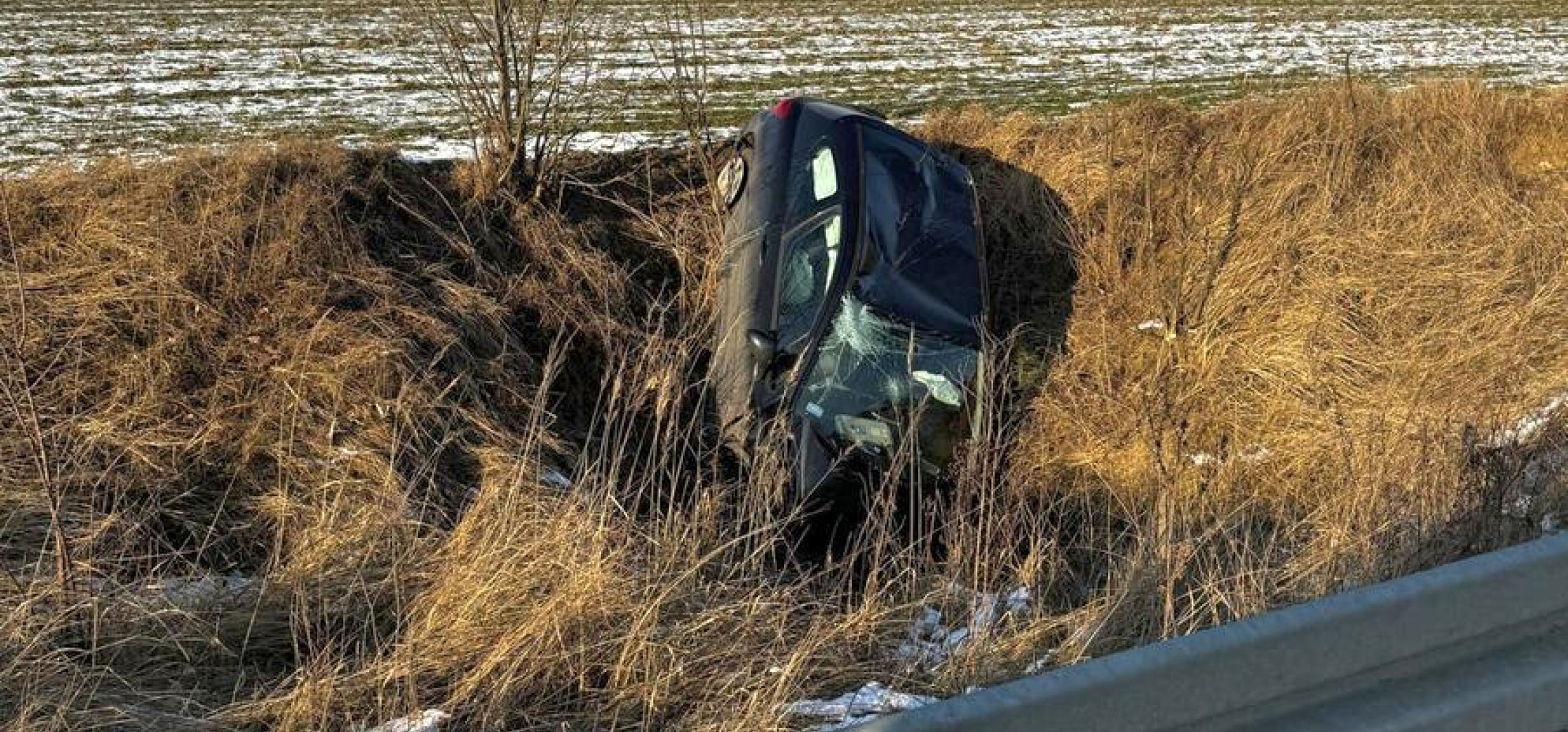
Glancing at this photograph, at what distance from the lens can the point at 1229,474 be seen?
7.36m

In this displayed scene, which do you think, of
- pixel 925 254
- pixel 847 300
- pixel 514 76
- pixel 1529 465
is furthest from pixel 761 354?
pixel 514 76

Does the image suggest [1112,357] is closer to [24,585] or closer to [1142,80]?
[24,585]

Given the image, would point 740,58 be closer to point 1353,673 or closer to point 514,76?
point 514,76

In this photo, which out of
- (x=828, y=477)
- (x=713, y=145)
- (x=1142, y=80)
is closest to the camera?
(x=828, y=477)

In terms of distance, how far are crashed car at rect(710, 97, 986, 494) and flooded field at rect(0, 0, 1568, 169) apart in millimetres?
1766

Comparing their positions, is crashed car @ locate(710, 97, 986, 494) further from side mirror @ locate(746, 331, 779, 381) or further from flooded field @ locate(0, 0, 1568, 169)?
flooded field @ locate(0, 0, 1568, 169)

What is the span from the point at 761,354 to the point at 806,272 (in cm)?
81

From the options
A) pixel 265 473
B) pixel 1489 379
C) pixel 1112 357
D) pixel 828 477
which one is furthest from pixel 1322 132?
pixel 265 473

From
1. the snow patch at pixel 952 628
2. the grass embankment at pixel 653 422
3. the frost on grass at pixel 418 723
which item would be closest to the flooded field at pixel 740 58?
the grass embankment at pixel 653 422

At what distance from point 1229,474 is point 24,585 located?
5981 millimetres

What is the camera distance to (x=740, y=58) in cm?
1633

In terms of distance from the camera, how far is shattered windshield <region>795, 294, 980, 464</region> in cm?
647

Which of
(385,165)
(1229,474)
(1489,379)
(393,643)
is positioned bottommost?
(1229,474)

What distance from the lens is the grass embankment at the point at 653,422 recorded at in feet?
12.2
